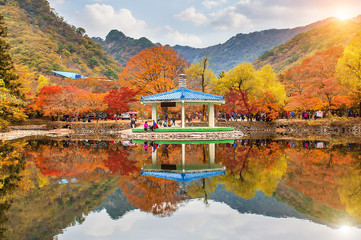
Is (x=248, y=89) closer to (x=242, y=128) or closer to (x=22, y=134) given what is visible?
(x=242, y=128)

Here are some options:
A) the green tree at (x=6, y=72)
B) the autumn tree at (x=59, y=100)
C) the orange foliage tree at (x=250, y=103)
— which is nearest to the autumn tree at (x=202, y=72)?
the orange foliage tree at (x=250, y=103)

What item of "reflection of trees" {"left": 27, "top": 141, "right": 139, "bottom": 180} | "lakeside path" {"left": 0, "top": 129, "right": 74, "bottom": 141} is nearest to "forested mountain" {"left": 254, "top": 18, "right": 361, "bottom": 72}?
"lakeside path" {"left": 0, "top": 129, "right": 74, "bottom": 141}

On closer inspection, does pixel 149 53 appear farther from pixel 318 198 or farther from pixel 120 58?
pixel 120 58

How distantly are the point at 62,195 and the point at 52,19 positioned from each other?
125 meters

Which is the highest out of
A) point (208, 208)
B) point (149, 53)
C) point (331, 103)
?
point (149, 53)

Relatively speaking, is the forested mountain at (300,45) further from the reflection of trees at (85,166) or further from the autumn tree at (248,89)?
the reflection of trees at (85,166)

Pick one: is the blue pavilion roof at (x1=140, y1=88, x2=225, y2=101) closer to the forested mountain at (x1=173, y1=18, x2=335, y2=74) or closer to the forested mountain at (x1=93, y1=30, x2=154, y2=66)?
the forested mountain at (x1=93, y1=30, x2=154, y2=66)

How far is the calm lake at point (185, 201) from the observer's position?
4.89 metres

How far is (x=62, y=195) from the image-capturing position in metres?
6.84

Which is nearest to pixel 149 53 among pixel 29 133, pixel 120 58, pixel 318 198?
pixel 29 133

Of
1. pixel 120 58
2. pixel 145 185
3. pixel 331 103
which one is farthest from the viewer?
pixel 120 58

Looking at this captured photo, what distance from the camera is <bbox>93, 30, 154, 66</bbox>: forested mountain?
16125 cm

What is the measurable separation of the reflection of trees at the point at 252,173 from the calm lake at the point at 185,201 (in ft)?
0.10

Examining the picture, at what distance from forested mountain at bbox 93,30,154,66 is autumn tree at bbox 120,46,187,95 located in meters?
128
